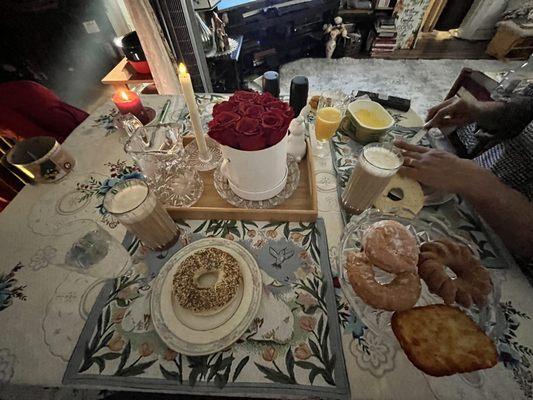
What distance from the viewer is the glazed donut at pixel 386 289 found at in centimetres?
52

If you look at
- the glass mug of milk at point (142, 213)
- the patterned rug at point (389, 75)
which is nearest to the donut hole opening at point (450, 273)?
the glass mug of milk at point (142, 213)

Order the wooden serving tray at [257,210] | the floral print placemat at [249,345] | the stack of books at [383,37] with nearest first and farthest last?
1. the floral print placemat at [249,345]
2. the wooden serving tray at [257,210]
3. the stack of books at [383,37]

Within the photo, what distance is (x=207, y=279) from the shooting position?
60cm

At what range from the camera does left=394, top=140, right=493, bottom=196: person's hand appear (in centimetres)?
75

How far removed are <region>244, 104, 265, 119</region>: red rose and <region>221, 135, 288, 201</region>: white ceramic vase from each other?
0.09 meters

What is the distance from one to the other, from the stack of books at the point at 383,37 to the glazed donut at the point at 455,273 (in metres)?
3.56

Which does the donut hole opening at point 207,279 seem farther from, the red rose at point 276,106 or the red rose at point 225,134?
the red rose at point 276,106

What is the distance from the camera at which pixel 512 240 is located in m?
0.68

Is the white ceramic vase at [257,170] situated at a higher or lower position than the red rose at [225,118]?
lower

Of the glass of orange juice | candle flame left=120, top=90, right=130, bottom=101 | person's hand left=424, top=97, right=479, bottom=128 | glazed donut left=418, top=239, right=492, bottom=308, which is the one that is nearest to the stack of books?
person's hand left=424, top=97, right=479, bottom=128

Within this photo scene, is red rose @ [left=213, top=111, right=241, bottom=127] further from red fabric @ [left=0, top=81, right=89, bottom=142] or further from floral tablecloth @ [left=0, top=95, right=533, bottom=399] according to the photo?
red fabric @ [left=0, top=81, right=89, bottom=142]

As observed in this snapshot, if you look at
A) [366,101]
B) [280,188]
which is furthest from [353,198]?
[366,101]

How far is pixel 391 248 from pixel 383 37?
145 inches

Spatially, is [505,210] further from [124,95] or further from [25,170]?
[25,170]
